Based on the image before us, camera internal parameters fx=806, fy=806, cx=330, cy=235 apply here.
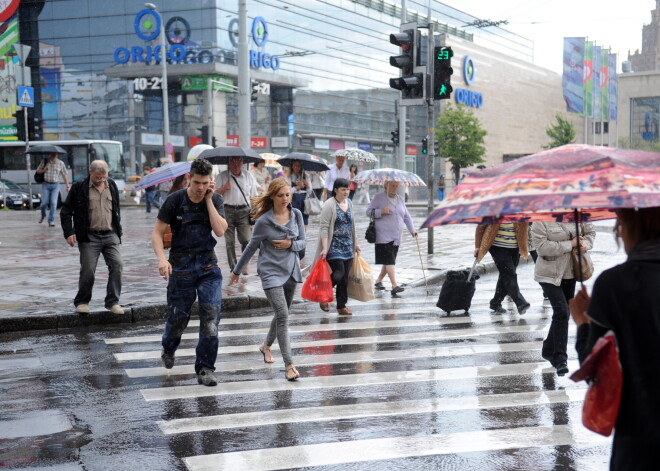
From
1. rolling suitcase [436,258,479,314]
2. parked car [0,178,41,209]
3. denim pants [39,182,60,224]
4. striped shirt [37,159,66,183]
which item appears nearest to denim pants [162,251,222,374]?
rolling suitcase [436,258,479,314]

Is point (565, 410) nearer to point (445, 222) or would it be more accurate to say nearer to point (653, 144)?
point (445, 222)

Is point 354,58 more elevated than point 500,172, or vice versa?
point 354,58

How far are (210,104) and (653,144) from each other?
5433cm

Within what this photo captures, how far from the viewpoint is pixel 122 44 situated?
56.6 m

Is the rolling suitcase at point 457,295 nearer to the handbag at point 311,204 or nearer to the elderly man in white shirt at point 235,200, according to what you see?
the elderly man in white shirt at point 235,200

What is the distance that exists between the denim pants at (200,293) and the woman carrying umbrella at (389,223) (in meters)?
5.40

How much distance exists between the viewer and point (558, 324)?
707cm

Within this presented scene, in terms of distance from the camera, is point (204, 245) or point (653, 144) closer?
point (204, 245)

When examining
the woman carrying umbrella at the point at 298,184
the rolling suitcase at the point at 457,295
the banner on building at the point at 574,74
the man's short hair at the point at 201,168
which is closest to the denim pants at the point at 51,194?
the woman carrying umbrella at the point at 298,184

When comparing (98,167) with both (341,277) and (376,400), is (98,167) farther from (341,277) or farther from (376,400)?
(376,400)

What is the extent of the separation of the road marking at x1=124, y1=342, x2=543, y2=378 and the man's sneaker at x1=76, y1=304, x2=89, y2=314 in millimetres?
2512

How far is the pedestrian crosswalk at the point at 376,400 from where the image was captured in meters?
4.93

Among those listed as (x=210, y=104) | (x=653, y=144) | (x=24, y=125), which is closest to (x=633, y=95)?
(x=653, y=144)

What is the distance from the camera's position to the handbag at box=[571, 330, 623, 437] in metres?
2.79
